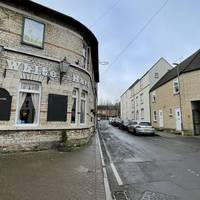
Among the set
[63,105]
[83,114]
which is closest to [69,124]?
[63,105]

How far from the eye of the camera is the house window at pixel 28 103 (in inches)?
369

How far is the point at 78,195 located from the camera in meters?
4.29

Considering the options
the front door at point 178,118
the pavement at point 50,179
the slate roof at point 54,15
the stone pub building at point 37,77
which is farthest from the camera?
the front door at point 178,118

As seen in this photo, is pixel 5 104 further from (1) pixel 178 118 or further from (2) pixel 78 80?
(1) pixel 178 118

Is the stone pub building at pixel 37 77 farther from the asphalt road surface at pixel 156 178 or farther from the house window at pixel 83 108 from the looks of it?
the asphalt road surface at pixel 156 178

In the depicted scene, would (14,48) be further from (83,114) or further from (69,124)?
(83,114)

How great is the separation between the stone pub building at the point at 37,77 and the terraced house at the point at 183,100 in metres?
13.3

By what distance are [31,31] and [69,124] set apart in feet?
17.5

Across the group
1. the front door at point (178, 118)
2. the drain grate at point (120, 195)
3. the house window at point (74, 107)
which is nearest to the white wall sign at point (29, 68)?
the house window at point (74, 107)

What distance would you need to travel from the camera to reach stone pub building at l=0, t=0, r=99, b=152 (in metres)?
8.95

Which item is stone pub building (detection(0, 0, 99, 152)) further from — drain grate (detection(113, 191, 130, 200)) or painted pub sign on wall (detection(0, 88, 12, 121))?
drain grate (detection(113, 191, 130, 200))

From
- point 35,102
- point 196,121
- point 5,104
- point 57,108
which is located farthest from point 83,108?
point 196,121

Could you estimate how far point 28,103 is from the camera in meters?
9.66

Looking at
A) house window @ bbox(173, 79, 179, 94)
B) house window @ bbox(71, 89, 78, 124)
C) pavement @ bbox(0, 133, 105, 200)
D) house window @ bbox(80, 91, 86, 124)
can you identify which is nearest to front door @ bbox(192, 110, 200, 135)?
house window @ bbox(173, 79, 179, 94)
